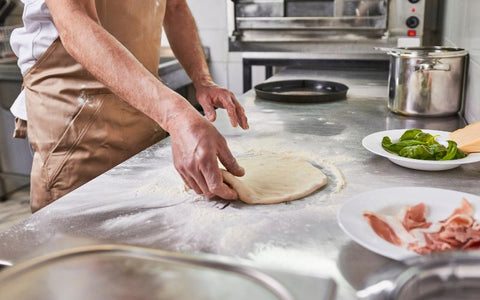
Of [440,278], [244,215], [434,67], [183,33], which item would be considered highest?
[183,33]

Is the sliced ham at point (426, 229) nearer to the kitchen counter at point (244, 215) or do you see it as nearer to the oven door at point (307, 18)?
the kitchen counter at point (244, 215)

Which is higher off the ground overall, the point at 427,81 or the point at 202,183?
the point at 427,81

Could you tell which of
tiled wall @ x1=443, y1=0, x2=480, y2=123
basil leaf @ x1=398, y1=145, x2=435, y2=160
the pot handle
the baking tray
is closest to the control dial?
tiled wall @ x1=443, y1=0, x2=480, y2=123

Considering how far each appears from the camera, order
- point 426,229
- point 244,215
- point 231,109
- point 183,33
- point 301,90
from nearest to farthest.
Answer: point 426,229
point 244,215
point 231,109
point 183,33
point 301,90

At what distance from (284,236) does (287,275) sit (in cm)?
36

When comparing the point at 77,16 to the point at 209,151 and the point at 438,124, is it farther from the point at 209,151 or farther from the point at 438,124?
the point at 438,124

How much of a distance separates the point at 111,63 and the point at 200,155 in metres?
0.36

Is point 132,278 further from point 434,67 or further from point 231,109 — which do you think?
point 434,67

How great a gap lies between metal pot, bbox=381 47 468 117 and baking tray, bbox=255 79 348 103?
1.01 ft

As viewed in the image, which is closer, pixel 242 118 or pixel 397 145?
pixel 397 145

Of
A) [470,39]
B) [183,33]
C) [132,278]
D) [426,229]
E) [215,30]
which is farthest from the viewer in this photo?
[215,30]

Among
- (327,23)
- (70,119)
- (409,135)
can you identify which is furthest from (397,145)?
(327,23)

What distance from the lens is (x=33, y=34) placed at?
4.90 feet

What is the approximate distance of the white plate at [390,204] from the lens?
802 mm
